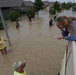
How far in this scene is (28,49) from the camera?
42.9 ft

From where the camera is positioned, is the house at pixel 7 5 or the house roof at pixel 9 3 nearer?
the house at pixel 7 5

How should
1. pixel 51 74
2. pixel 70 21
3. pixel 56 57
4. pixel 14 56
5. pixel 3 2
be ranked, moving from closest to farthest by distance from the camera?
pixel 70 21 → pixel 51 74 → pixel 56 57 → pixel 14 56 → pixel 3 2

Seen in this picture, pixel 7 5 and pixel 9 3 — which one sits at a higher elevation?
pixel 9 3

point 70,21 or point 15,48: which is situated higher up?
point 70,21

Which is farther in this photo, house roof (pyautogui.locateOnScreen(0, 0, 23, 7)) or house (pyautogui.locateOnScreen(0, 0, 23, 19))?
house roof (pyautogui.locateOnScreen(0, 0, 23, 7))

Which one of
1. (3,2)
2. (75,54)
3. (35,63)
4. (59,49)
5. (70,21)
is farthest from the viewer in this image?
(3,2)

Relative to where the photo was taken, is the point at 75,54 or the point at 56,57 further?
the point at 56,57

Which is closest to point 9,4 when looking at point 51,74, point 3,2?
point 3,2

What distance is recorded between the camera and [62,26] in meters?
3.61

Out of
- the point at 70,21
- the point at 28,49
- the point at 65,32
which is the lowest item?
the point at 28,49

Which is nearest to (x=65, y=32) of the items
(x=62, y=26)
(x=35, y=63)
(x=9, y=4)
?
(x=62, y=26)

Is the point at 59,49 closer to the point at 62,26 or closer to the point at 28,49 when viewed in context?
the point at 28,49

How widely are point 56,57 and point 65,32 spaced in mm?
6811

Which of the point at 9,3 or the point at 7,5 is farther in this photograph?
the point at 9,3
